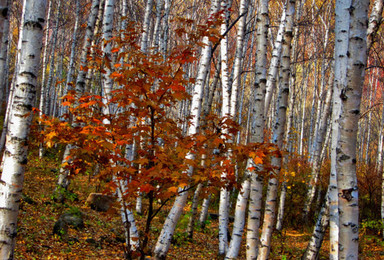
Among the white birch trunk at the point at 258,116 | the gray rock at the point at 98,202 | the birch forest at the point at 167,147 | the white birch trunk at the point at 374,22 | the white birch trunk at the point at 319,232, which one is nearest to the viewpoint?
the birch forest at the point at 167,147

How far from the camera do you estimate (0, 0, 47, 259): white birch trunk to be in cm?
261

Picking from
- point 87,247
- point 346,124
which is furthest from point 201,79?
point 87,247

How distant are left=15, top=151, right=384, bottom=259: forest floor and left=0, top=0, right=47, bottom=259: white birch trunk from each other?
3.20 feet

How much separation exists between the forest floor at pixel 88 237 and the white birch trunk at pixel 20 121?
98 cm

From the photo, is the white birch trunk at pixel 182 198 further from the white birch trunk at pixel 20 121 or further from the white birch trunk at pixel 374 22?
the white birch trunk at pixel 374 22

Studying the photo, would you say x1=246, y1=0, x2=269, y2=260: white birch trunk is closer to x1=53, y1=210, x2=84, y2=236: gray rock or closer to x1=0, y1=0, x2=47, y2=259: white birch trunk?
x1=0, y1=0, x2=47, y2=259: white birch trunk

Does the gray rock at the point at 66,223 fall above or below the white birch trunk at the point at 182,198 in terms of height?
below

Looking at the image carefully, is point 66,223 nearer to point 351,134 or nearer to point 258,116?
point 258,116

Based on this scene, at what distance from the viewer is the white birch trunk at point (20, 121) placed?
2.61m

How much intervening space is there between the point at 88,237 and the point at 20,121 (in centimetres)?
A: 372

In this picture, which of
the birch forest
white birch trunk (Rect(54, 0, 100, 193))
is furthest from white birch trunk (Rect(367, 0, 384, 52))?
white birch trunk (Rect(54, 0, 100, 193))

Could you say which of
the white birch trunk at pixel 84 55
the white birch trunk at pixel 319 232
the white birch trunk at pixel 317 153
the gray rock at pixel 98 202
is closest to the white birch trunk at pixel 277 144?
the white birch trunk at pixel 319 232

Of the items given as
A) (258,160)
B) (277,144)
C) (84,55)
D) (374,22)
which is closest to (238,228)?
(277,144)

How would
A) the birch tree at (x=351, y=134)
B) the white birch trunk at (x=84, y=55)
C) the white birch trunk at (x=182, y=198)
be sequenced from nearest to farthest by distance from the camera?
the birch tree at (x=351, y=134), the white birch trunk at (x=182, y=198), the white birch trunk at (x=84, y=55)
